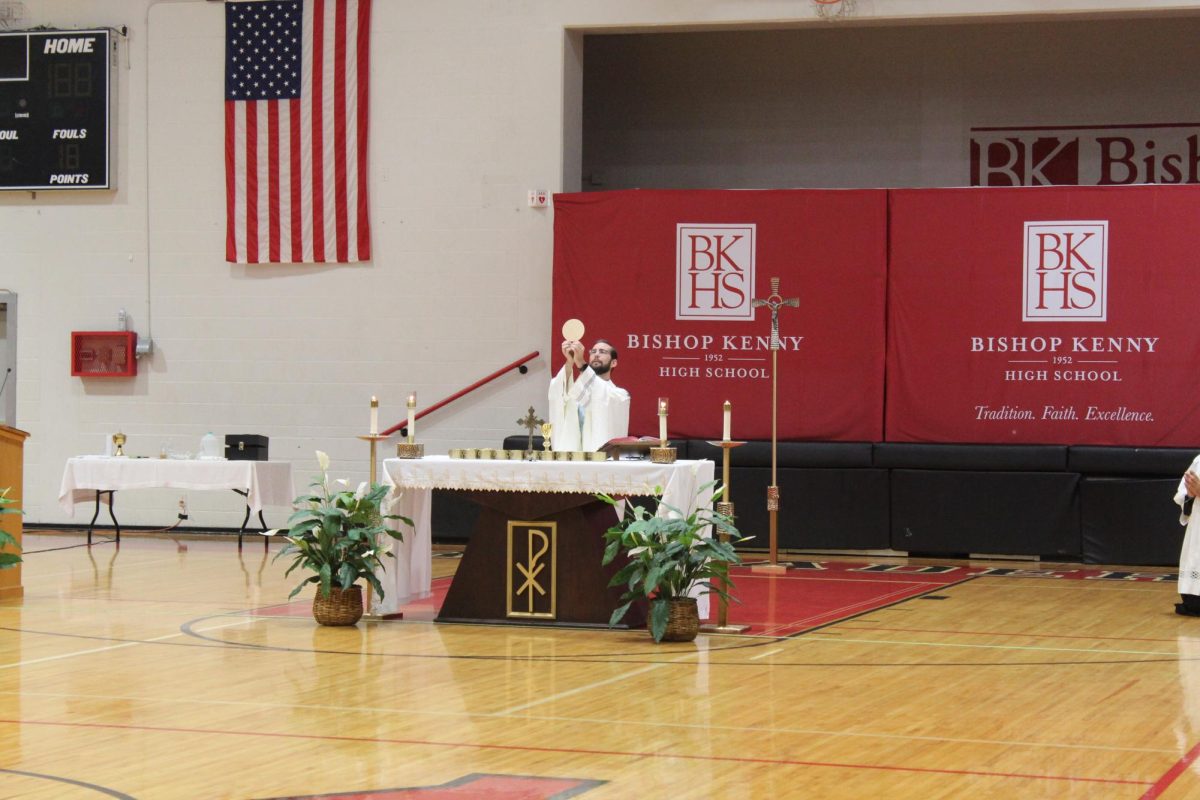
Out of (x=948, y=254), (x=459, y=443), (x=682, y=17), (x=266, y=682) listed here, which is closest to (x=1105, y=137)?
(x=948, y=254)

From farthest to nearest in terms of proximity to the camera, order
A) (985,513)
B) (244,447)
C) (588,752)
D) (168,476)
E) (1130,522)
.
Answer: (244,447), (168,476), (985,513), (1130,522), (588,752)

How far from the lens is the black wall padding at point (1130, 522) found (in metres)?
13.9

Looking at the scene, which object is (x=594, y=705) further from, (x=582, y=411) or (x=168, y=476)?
(x=168, y=476)

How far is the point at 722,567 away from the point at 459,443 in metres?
7.66

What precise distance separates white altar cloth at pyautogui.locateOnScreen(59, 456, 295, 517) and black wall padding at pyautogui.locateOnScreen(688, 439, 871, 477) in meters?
4.11

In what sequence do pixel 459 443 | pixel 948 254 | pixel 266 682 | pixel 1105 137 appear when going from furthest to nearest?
pixel 1105 137, pixel 459 443, pixel 948 254, pixel 266 682

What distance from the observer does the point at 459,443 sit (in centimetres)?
1595

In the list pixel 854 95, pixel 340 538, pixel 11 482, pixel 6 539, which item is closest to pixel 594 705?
pixel 340 538

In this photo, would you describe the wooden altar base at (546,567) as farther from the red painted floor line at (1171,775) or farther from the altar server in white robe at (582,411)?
the red painted floor line at (1171,775)

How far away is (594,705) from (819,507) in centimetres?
833

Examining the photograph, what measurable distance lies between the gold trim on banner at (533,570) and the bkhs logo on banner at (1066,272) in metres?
7.02

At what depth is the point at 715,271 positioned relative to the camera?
15.1m

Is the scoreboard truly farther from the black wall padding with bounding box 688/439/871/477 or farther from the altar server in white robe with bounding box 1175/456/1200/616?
the altar server in white robe with bounding box 1175/456/1200/616

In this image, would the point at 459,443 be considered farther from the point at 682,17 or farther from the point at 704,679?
the point at 704,679
